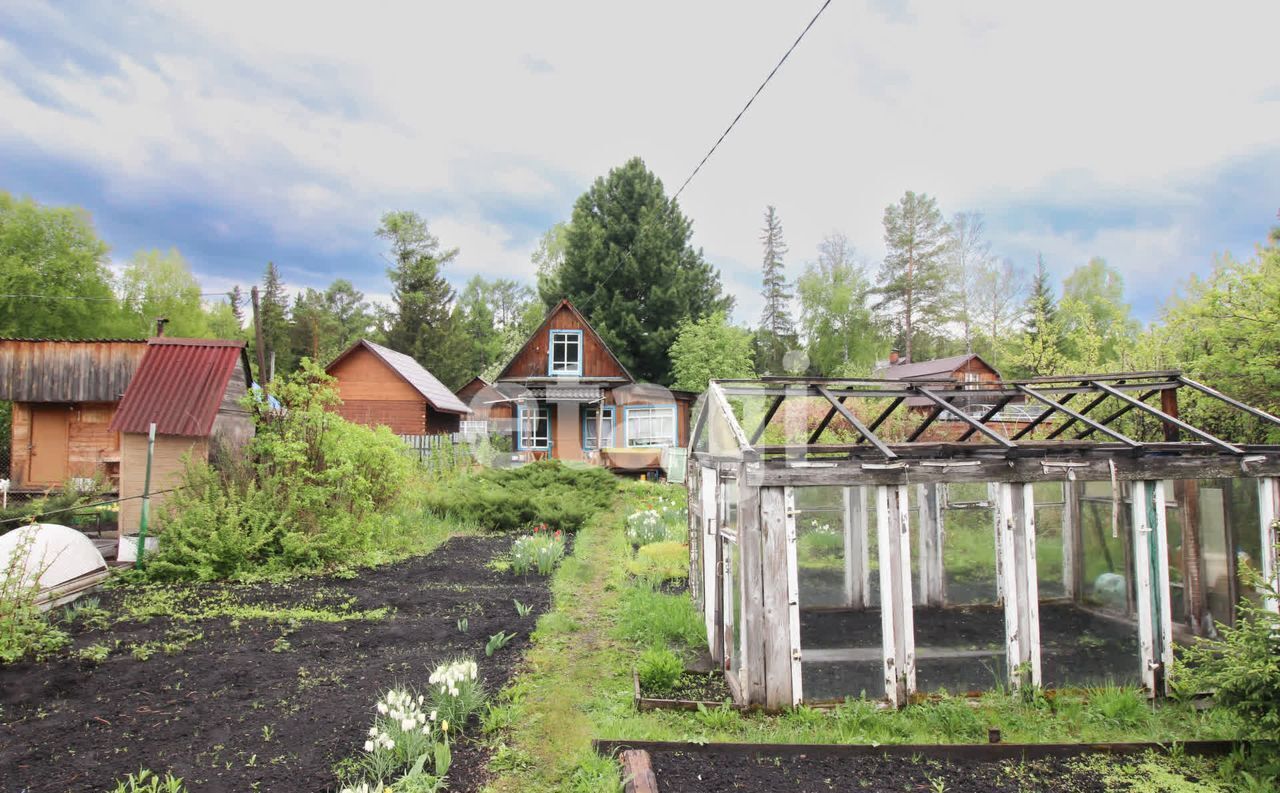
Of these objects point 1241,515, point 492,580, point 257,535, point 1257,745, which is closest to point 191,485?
point 257,535

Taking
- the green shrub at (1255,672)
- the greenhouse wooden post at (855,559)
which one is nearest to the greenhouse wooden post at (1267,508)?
the green shrub at (1255,672)

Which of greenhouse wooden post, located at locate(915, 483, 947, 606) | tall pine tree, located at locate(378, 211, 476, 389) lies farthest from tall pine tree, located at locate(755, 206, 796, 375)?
greenhouse wooden post, located at locate(915, 483, 947, 606)

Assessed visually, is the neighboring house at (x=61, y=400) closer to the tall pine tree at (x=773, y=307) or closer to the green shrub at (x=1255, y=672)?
the green shrub at (x=1255, y=672)

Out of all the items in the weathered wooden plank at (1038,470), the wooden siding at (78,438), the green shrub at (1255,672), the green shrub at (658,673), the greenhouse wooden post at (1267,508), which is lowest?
the green shrub at (658,673)

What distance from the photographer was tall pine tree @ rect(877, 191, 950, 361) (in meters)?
41.9

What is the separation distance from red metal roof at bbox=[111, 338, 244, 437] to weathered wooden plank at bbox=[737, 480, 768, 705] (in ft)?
28.2

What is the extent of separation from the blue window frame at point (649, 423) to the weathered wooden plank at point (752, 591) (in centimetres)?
2042

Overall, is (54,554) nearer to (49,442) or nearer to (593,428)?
(49,442)

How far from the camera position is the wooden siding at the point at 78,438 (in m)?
18.7

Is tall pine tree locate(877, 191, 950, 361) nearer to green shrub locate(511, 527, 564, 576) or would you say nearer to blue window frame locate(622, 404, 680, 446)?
blue window frame locate(622, 404, 680, 446)

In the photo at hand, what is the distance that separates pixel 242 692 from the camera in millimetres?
5457

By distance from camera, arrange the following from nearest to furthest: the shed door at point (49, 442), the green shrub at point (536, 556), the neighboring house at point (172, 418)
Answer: the neighboring house at point (172, 418)
the green shrub at point (536, 556)
the shed door at point (49, 442)

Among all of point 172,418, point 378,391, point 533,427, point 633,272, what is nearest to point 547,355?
point 533,427

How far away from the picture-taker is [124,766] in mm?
4195
